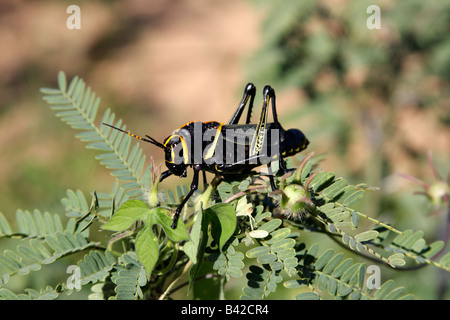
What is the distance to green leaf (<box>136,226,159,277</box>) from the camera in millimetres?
938

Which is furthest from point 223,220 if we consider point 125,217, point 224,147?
point 224,147

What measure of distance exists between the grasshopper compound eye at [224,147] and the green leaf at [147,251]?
1.06 ft

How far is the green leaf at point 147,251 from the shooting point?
0.94m

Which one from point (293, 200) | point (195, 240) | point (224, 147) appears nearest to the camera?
point (195, 240)

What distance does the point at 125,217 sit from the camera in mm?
975

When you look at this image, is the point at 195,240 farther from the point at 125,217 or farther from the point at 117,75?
the point at 117,75

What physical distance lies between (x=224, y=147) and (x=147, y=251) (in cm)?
51

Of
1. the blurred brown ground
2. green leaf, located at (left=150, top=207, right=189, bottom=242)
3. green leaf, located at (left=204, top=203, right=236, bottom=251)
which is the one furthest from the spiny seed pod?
the blurred brown ground

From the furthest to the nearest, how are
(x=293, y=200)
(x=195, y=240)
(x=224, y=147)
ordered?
(x=224, y=147) → (x=293, y=200) → (x=195, y=240)

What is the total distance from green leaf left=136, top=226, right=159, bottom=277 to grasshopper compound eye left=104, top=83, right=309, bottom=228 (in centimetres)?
32

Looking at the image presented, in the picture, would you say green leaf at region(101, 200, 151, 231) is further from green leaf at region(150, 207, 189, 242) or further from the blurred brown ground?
the blurred brown ground

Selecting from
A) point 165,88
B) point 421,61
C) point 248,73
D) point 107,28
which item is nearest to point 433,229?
point 421,61

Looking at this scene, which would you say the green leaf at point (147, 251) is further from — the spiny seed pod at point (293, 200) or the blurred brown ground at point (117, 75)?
the blurred brown ground at point (117, 75)
